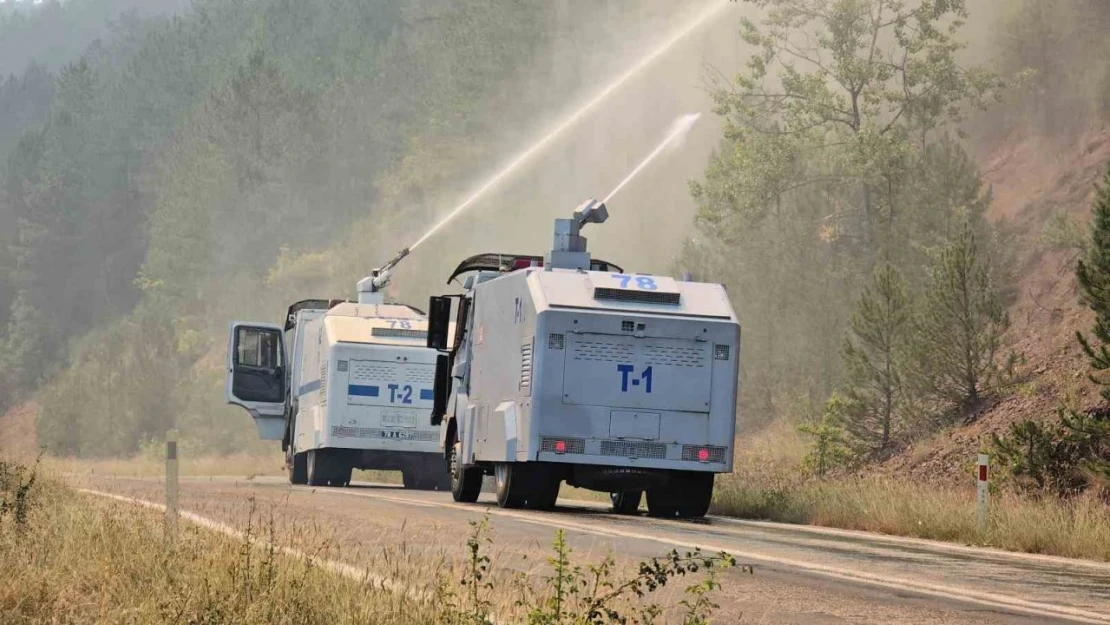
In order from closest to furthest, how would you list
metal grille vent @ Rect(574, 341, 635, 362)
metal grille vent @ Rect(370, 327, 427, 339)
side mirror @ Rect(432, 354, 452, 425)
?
metal grille vent @ Rect(574, 341, 635, 362)
side mirror @ Rect(432, 354, 452, 425)
metal grille vent @ Rect(370, 327, 427, 339)

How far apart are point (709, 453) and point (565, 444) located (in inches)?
65.2

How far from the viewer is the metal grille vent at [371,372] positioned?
31109 millimetres

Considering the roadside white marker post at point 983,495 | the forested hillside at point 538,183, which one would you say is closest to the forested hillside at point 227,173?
the forested hillside at point 538,183

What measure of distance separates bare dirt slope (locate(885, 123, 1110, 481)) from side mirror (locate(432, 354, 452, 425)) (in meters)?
7.76

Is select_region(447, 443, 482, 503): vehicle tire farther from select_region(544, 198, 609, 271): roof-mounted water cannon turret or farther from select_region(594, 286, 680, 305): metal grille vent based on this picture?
select_region(594, 286, 680, 305): metal grille vent

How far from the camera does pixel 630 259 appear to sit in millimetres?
64438

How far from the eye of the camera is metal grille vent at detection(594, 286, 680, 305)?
68.7 feet

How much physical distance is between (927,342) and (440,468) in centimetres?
891

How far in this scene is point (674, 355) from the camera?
20.8 metres

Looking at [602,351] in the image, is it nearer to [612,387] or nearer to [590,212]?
[612,387]

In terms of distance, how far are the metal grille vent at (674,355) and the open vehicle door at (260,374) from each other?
55.2 feet

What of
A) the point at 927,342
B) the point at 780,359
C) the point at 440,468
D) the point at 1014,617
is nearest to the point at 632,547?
the point at 1014,617

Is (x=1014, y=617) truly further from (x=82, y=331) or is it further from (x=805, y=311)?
(x=82, y=331)

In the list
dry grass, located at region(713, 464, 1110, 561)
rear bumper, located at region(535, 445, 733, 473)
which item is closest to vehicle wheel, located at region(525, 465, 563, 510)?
rear bumper, located at region(535, 445, 733, 473)
